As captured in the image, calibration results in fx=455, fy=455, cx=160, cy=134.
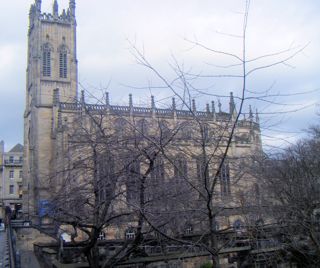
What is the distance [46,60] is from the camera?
184ft

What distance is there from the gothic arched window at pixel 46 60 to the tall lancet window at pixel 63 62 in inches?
52.9

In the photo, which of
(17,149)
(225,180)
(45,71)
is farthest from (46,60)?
(225,180)

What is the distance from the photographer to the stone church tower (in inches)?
2046

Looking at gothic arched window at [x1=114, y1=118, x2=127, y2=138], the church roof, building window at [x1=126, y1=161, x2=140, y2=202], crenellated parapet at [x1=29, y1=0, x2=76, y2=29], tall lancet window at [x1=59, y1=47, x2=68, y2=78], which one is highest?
crenellated parapet at [x1=29, y1=0, x2=76, y2=29]

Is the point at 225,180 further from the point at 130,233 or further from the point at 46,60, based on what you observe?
the point at 46,60

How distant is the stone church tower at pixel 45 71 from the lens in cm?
5197

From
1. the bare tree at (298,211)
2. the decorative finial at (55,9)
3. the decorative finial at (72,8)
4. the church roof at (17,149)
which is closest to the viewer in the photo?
the bare tree at (298,211)

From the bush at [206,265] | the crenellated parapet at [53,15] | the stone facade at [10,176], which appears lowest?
the bush at [206,265]

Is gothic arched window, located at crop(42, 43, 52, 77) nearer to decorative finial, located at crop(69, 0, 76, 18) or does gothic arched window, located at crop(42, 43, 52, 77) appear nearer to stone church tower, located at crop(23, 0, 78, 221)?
stone church tower, located at crop(23, 0, 78, 221)

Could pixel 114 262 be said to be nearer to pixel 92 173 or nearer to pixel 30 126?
pixel 92 173

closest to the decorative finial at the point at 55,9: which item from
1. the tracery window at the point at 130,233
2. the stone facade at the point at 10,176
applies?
the stone facade at the point at 10,176

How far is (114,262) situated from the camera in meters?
10.5

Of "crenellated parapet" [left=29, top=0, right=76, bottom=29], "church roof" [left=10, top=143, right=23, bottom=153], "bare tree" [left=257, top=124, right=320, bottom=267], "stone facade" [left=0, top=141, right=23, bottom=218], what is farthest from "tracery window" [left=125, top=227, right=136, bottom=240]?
"church roof" [left=10, top=143, right=23, bottom=153]

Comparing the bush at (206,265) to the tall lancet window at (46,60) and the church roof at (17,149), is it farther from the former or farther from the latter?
the church roof at (17,149)
